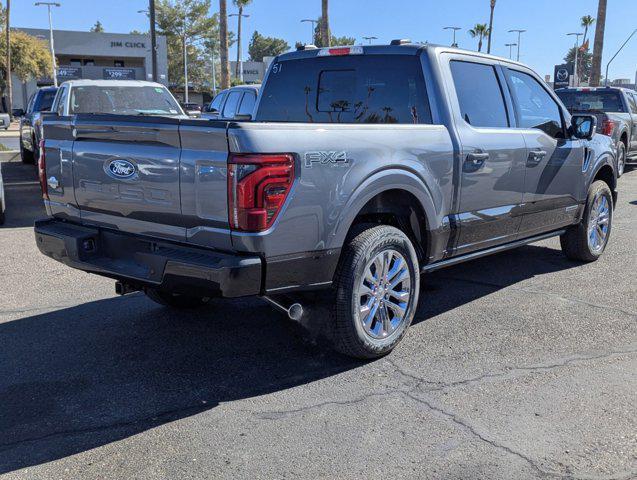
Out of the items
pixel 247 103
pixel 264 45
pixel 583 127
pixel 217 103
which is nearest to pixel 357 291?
pixel 583 127

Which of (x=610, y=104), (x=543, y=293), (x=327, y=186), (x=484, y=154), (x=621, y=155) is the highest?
(x=610, y=104)

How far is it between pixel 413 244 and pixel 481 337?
33.2 inches

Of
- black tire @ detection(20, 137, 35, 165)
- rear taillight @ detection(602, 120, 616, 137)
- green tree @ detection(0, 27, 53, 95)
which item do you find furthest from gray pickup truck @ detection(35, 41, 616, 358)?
green tree @ detection(0, 27, 53, 95)

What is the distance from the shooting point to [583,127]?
251 inches

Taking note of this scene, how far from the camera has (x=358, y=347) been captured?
4.16m

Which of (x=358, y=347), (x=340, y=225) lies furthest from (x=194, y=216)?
(x=358, y=347)

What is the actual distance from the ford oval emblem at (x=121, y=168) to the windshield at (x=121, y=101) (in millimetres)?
7476

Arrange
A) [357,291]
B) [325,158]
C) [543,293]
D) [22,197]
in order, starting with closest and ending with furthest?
[325,158] → [357,291] → [543,293] → [22,197]

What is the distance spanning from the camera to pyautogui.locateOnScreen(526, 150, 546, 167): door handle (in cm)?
560

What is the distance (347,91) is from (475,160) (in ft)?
3.76

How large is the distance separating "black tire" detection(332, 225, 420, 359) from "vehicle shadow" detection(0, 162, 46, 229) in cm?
650

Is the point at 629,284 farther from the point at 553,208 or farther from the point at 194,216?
the point at 194,216

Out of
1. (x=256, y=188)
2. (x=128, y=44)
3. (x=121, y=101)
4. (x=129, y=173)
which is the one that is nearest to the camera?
(x=256, y=188)

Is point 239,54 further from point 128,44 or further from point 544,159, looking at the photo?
point 544,159
